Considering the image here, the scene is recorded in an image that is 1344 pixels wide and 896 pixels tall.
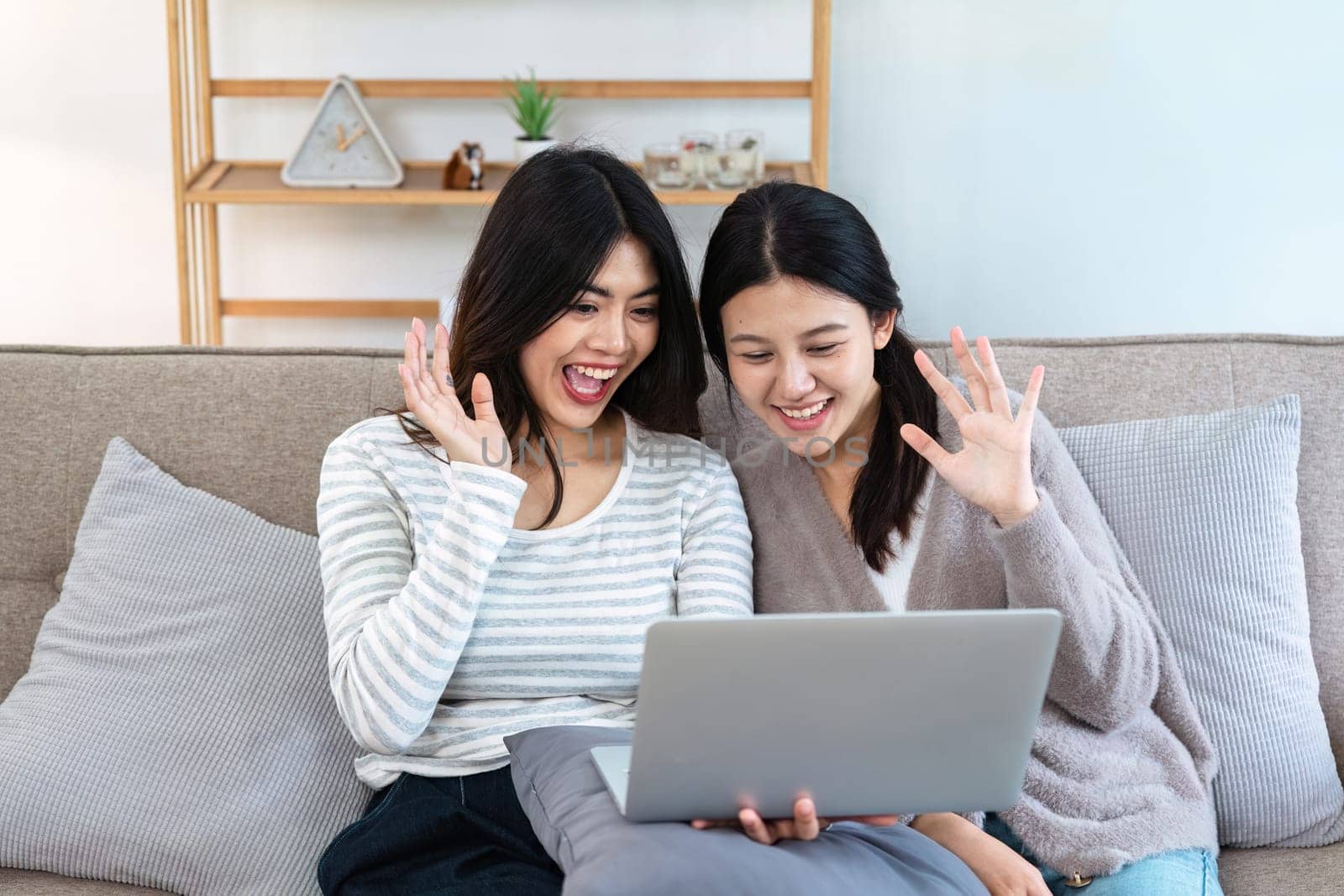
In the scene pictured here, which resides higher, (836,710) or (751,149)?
(751,149)

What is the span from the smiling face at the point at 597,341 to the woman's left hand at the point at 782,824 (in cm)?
54

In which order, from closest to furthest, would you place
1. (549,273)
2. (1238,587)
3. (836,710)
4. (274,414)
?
(836,710) → (549,273) → (1238,587) → (274,414)

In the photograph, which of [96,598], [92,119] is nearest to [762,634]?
[96,598]

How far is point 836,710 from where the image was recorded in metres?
1.01

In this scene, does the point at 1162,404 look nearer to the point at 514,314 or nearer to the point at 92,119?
the point at 514,314

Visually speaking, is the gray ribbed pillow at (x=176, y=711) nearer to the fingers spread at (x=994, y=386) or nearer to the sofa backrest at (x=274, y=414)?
the sofa backrest at (x=274, y=414)

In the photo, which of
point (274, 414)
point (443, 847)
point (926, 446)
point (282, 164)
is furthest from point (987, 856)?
point (282, 164)

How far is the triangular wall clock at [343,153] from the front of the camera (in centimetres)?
277

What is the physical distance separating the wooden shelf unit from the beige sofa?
108cm

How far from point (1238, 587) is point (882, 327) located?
0.52 m

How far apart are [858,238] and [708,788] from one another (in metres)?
0.69

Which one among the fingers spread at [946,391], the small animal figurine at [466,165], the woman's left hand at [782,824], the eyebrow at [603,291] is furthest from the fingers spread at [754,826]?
the small animal figurine at [466,165]

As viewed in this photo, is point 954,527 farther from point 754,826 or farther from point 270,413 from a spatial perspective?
point 270,413

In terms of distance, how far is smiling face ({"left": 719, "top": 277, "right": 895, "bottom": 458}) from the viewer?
4.70ft
